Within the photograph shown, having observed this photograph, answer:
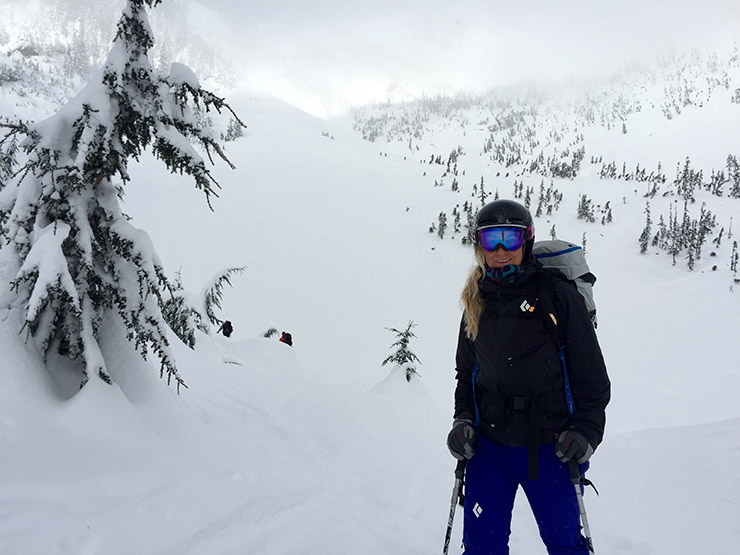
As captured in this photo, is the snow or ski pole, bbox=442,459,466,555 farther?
the snow

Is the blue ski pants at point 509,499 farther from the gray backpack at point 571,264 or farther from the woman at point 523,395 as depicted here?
the gray backpack at point 571,264

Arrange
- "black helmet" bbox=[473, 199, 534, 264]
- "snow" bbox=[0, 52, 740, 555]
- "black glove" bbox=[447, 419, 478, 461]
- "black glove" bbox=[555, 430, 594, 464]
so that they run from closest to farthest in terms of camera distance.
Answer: "black glove" bbox=[555, 430, 594, 464], "black glove" bbox=[447, 419, 478, 461], "black helmet" bbox=[473, 199, 534, 264], "snow" bbox=[0, 52, 740, 555]

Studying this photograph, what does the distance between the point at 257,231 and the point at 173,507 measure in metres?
27.1

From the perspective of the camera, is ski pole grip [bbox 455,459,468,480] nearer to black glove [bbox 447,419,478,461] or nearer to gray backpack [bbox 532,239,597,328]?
black glove [bbox 447,419,478,461]

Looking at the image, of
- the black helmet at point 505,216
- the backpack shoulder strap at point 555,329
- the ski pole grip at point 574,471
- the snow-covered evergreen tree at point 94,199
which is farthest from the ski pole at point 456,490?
the snow-covered evergreen tree at point 94,199

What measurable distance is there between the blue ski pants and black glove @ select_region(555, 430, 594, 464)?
0.17 meters

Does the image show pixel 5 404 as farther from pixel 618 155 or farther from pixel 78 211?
pixel 618 155

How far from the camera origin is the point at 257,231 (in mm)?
28625

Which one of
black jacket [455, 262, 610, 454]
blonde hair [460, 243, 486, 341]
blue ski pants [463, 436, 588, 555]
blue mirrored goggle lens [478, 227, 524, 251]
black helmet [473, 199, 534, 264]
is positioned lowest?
blue ski pants [463, 436, 588, 555]

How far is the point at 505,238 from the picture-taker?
258 centimetres

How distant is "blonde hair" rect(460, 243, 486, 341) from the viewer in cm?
261

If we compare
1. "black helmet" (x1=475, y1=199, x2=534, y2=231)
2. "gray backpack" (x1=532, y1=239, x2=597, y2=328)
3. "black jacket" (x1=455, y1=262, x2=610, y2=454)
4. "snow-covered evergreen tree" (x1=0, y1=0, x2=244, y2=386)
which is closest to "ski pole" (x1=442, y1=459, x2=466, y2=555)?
"black jacket" (x1=455, y1=262, x2=610, y2=454)

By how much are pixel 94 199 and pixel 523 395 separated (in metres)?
4.04

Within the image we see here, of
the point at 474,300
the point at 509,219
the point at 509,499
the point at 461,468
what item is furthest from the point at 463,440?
the point at 509,219
